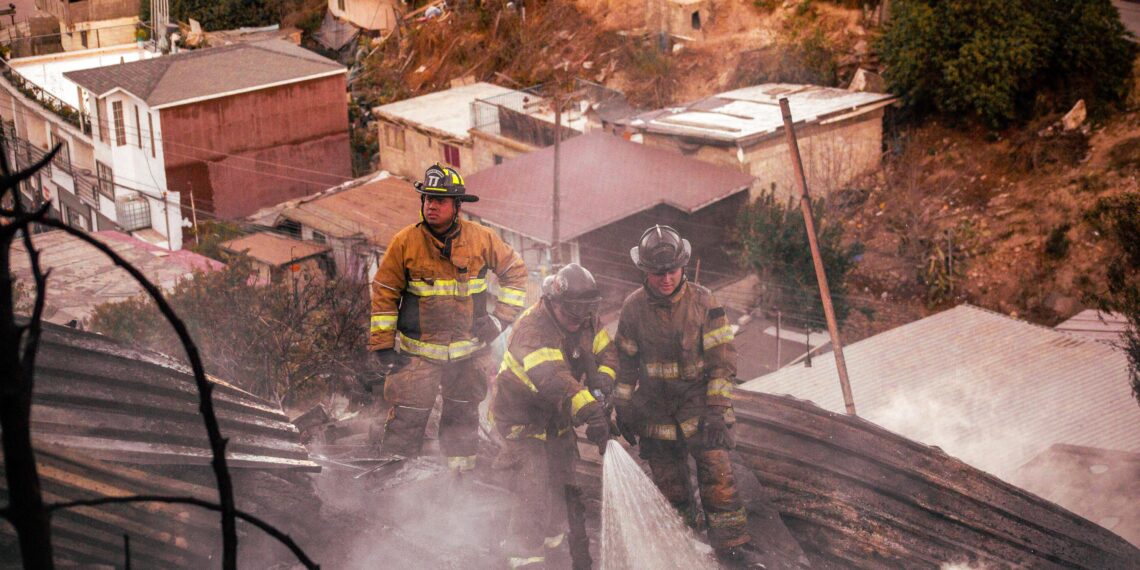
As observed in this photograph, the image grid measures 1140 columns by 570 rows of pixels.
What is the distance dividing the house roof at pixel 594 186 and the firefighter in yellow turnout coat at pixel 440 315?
1492 cm

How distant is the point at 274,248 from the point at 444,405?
2291 cm

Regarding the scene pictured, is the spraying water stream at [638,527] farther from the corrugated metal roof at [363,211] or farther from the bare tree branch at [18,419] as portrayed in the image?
the corrugated metal roof at [363,211]

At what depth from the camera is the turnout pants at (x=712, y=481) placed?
21.9 ft

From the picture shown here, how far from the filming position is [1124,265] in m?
18.7

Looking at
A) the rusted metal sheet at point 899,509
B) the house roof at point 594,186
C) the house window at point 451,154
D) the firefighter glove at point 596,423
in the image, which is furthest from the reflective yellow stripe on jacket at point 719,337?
the house window at point 451,154

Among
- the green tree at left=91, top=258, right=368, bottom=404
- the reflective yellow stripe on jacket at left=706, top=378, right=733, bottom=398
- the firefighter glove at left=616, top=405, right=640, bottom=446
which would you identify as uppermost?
the reflective yellow stripe on jacket at left=706, top=378, right=733, bottom=398

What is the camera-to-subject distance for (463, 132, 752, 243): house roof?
76.3 ft

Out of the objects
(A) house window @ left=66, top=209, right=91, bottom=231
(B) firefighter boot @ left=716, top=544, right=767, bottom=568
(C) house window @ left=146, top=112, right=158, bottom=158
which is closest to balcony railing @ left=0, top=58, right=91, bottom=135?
(A) house window @ left=66, top=209, right=91, bottom=231

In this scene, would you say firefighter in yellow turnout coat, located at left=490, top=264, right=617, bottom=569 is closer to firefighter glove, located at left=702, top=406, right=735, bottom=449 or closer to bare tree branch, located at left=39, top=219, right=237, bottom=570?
firefighter glove, located at left=702, top=406, right=735, bottom=449

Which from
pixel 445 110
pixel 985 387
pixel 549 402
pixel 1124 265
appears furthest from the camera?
pixel 445 110

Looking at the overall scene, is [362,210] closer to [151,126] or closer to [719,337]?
[151,126]

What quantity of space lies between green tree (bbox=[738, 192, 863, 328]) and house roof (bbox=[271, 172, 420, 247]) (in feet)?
32.3

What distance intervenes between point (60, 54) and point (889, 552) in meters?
45.3

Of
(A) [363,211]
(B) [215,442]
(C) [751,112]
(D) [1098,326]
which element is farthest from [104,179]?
(B) [215,442]
